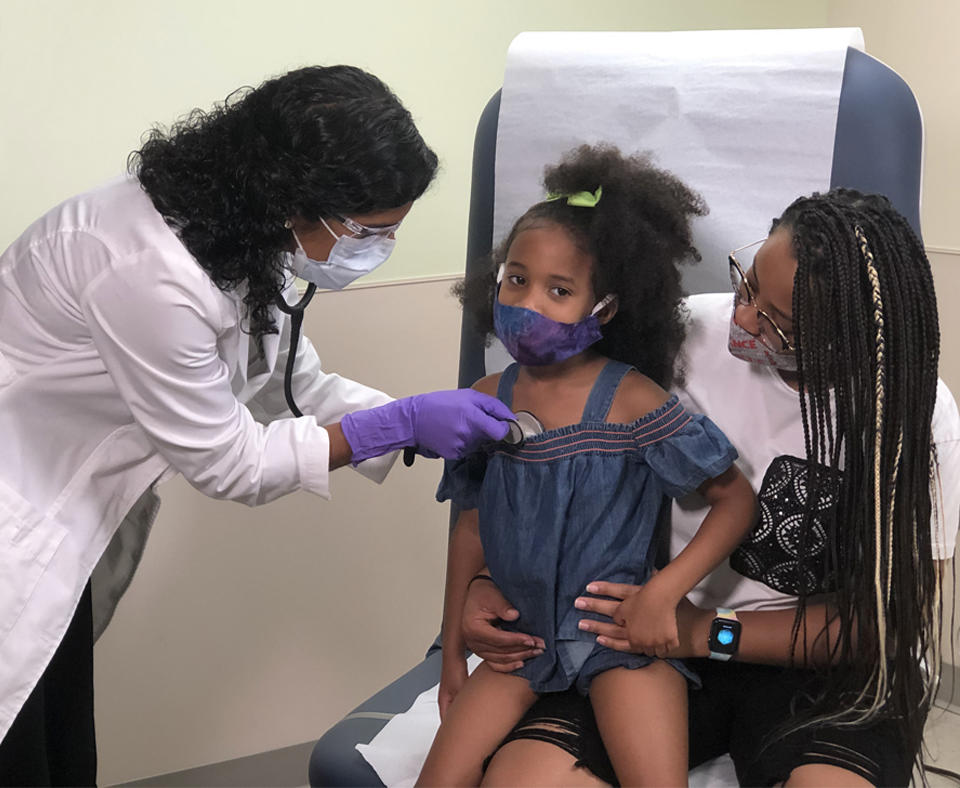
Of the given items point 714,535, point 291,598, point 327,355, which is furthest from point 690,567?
point 291,598

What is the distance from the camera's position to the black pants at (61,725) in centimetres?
144

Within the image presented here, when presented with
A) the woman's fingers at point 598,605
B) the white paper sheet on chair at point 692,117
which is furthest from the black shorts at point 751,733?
the white paper sheet on chair at point 692,117

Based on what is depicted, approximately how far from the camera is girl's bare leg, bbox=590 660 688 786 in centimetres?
117

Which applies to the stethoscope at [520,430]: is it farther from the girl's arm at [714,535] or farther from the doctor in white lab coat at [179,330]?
the girl's arm at [714,535]

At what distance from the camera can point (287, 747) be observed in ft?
7.64

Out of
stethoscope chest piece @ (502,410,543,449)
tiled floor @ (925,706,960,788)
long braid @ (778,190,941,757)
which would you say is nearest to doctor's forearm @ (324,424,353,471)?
stethoscope chest piece @ (502,410,543,449)

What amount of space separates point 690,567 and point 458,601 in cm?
34

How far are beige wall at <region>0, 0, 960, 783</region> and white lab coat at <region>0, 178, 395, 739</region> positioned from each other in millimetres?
612

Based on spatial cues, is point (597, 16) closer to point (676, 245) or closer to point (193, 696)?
point (676, 245)

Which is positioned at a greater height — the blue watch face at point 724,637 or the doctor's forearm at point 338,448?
the doctor's forearm at point 338,448

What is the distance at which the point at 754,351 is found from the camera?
49.4 inches

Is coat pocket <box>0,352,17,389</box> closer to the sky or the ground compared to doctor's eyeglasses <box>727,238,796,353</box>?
closer to the ground

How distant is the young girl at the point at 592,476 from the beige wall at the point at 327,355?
0.79m

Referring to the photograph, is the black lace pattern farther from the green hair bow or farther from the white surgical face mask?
the white surgical face mask
